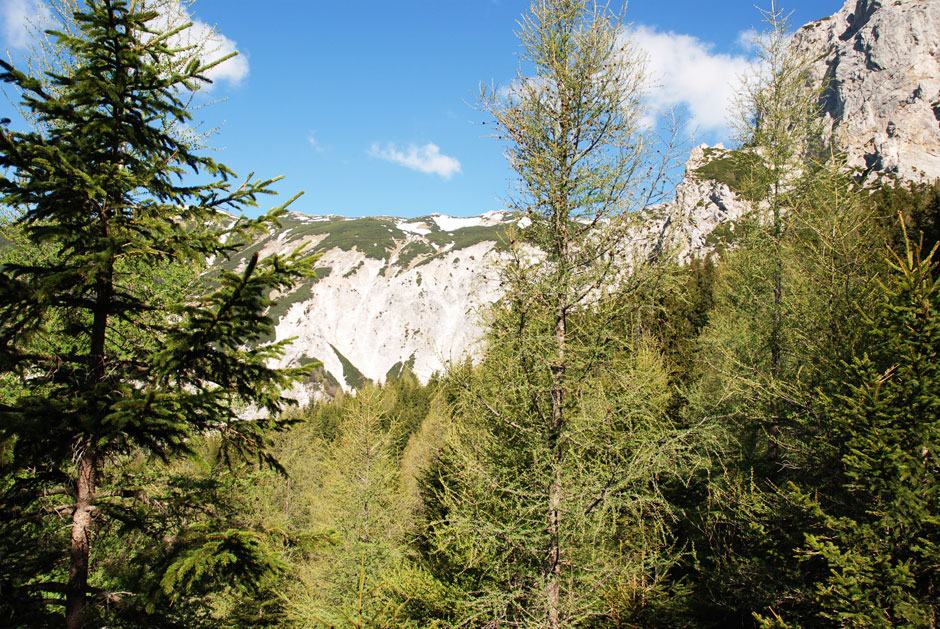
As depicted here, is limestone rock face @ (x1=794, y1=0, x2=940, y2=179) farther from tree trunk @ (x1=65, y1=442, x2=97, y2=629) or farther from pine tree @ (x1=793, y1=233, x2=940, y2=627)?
tree trunk @ (x1=65, y1=442, x2=97, y2=629)

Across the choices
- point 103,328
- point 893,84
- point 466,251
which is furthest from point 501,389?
point 893,84

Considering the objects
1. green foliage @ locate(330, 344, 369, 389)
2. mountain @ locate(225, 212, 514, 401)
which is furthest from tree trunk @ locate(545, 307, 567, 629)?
green foliage @ locate(330, 344, 369, 389)

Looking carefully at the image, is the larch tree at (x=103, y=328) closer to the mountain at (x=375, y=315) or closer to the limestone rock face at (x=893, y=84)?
the mountain at (x=375, y=315)

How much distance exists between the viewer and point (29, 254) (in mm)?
9602

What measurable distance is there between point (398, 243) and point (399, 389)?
143073mm

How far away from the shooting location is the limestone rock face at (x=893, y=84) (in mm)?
110188

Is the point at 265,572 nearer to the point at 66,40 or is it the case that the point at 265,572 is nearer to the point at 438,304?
the point at 66,40

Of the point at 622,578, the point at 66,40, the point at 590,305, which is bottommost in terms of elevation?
the point at 622,578

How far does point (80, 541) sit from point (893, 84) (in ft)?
604

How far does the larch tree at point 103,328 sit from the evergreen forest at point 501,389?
0.03 meters

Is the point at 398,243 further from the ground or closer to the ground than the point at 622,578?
further from the ground

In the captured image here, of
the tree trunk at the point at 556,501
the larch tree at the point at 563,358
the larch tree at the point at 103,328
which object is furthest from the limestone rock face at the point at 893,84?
the larch tree at the point at 103,328

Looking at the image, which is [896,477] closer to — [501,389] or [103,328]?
[501,389]

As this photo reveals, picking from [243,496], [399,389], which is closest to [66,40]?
[243,496]
